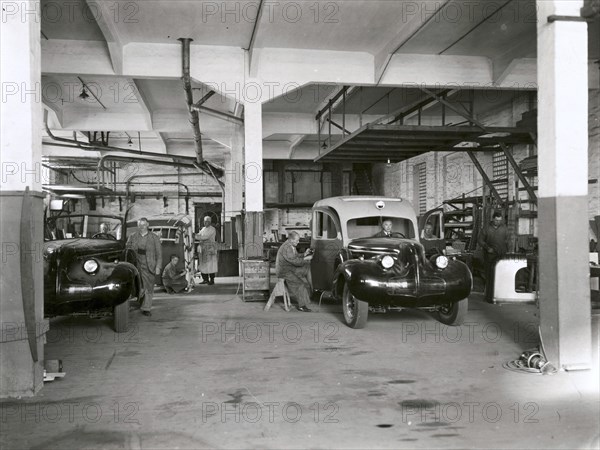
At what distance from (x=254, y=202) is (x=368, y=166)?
13.7 metres

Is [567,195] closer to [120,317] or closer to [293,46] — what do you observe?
[120,317]

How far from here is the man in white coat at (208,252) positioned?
12.7 metres

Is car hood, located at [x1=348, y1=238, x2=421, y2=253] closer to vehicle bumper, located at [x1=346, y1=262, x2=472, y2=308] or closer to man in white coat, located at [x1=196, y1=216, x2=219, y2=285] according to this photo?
vehicle bumper, located at [x1=346, y1=262, x2=472, y2=308]

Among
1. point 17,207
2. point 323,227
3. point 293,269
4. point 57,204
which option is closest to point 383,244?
point 293,269

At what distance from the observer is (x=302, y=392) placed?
189 inches

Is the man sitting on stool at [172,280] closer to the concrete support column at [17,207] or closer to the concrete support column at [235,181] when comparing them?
the concrete support column at [235,181]

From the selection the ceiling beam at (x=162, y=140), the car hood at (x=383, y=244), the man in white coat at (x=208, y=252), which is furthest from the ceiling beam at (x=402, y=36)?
the ceiling beam at (x=162, y=140)

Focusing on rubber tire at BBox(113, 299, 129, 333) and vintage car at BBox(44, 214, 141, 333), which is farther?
rubber tire at BBox(113, 299, 129, 333)

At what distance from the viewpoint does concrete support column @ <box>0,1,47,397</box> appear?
15.4 feet

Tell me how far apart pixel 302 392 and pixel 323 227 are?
5.06m

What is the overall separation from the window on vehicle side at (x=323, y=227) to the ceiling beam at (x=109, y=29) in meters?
4.81

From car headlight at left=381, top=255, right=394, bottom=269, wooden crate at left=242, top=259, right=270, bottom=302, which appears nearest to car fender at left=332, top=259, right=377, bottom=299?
car headlight at left=381, top=255, right=394, bottom=269

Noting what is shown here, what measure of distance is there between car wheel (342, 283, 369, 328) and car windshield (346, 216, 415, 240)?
1.42m

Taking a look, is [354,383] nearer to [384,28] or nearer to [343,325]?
[343,325]
